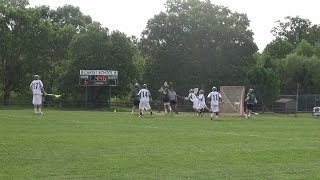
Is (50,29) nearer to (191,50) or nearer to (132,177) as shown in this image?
(191,50)

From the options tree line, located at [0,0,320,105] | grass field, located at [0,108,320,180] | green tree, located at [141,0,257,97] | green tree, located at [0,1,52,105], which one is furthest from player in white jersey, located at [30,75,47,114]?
green tree, located at [141,0,257,97]

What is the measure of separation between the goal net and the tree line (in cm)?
1398

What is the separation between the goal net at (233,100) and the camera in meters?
44.3

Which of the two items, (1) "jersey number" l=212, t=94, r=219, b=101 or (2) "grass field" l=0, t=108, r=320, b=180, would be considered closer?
(2) "grass field" l=0, t=108, r=320, b=180

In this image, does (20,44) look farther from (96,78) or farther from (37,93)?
(37,93)

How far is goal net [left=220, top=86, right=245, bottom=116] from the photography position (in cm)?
4428

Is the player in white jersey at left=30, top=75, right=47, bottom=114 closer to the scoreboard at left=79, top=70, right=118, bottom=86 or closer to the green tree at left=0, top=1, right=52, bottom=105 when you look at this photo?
the scoreboard at left=79, top=70, right=118, bottom=86

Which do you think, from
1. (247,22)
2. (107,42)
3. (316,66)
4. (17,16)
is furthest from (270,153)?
(316,66)

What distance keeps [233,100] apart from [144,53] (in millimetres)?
29841

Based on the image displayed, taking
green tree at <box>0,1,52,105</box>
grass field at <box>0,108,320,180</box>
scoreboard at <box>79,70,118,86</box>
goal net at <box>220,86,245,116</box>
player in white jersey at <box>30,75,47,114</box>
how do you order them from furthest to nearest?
green tree at <box>0,1,52,105</box> < scoreboard at <box>79,70,118,86</box> < goal net at <box>220,86,245,116</box> < player in white jersey at <box>30,75,47,114</box> < grass field at <box>0,108,320,180</box>

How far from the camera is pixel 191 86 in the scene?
7038cm

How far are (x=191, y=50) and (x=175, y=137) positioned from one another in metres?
53.5

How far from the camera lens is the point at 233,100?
1773 inches

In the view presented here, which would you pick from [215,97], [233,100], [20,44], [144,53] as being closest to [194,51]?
[144,53]
